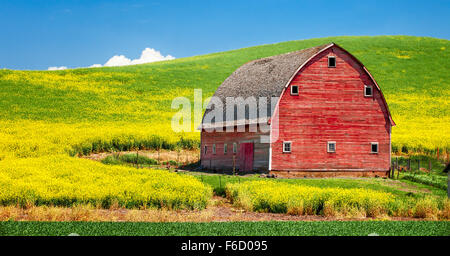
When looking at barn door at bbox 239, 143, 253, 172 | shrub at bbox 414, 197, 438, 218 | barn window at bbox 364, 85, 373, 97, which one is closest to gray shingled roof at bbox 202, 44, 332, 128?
barn door at bbox 239, 143, 253, 172

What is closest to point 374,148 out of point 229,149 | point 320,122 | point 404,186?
point 320,122

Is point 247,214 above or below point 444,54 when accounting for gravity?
below

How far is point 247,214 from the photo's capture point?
1608 cm

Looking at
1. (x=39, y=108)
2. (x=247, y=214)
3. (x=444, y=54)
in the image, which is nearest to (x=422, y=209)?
(x=247, y=214)

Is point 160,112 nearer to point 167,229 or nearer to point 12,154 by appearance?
point 12,154

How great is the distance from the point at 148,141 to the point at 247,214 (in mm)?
21193

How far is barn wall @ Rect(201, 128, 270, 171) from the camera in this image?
27.6 m

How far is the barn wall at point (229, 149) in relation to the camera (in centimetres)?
2759

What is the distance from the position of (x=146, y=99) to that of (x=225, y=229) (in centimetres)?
4424

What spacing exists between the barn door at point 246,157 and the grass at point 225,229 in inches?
624

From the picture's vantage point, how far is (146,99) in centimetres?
5444

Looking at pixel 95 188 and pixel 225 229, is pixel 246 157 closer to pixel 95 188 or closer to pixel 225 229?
pixel 95 188

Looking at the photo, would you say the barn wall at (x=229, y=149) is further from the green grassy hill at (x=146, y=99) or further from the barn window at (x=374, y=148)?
the barn window at (x=374, y=148)

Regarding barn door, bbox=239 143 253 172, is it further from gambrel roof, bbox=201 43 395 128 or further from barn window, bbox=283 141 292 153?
barn window, bbox=283 141 292 153
